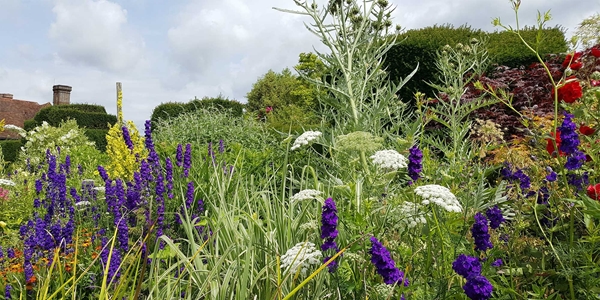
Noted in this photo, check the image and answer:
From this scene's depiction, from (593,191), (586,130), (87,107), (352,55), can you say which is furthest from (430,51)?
(87,107)

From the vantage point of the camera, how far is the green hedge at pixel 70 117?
17688 mm

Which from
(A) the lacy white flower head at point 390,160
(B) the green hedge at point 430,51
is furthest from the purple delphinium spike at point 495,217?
(B) the green hedge at point 430,51

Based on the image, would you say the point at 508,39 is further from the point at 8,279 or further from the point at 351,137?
the point at 8,279

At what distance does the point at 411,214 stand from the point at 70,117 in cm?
1825

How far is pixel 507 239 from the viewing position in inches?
88.5

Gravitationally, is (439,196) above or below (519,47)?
below

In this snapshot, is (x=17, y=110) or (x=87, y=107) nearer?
(x=87, y=107)

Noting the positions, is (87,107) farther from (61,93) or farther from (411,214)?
(411,214)

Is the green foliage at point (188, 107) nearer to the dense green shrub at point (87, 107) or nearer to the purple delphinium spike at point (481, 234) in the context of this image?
the dense green shrub at point (87, 107)

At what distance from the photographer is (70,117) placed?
1786 centimetres

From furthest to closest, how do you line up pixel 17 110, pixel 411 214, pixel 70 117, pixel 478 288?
pixel 17 110
pixel 70 117
pixel 411 214
pixel 478 288

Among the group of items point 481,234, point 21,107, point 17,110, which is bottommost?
point 481,234

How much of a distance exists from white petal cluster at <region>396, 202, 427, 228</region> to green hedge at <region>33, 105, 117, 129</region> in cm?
1664

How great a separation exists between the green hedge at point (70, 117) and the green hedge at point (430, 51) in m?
12.3
